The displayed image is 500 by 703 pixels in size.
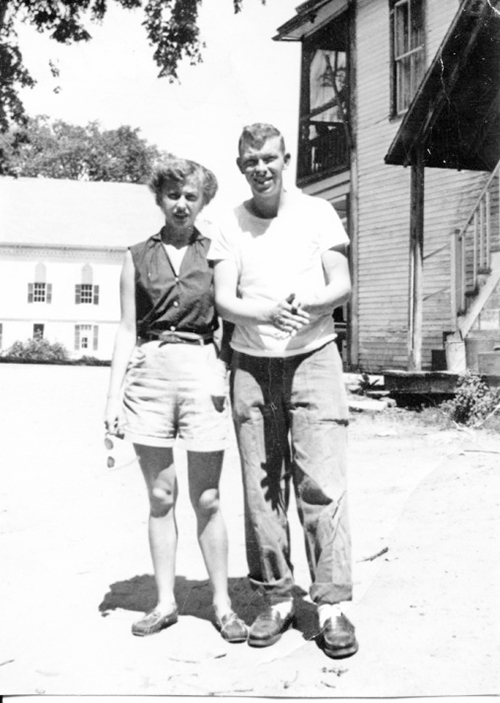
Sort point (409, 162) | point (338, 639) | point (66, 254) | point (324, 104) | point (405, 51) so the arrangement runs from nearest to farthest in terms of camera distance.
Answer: point (338, 639) → point (66, 254) → point (409, 162) → point (405, 51) → point (324, 104)

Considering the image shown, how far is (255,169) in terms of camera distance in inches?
110

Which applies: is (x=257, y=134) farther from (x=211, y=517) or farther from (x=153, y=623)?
(x=153, y=623)

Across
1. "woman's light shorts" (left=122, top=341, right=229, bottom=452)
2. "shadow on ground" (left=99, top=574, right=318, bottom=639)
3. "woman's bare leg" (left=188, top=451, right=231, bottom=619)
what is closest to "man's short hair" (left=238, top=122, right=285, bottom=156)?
"woman's light shorts" (left=122, top=341, right=229, bottom=452)

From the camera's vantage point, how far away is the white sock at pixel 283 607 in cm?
281

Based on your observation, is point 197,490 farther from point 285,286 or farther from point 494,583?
point 494,583

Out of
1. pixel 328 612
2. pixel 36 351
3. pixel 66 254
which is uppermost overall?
pixel 66 254

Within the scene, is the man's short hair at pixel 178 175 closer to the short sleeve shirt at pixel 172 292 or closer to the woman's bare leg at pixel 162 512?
the short sleeve shirt at pixel 172 292

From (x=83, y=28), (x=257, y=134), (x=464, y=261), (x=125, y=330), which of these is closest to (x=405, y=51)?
(x=464, y=261)

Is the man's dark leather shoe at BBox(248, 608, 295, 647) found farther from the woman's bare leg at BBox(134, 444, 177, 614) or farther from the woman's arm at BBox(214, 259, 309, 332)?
the woman's arm at BBox(214, 259, 309, 332)

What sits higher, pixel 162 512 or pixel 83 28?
pixel 83 28

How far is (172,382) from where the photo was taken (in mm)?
2816

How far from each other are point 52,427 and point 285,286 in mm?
4699

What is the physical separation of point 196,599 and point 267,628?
0.55 metres

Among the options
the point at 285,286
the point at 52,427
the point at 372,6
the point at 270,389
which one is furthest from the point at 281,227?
the point at 372,6
